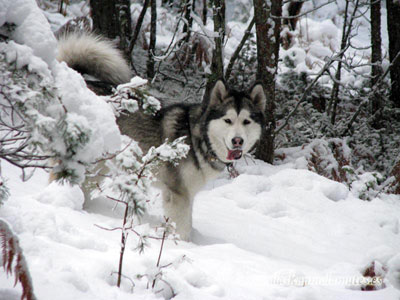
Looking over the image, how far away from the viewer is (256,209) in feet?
14.6

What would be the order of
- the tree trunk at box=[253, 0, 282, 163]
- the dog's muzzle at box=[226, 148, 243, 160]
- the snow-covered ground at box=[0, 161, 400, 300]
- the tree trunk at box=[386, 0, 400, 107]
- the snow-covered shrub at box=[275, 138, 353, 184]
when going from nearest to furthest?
the snow-covered ground at box=[0, 161, 400, 300] → the dog's muzzle at box=[226, 148, 243, 160] → the tree trunk at box=[253, 0, 282, 163] → the snow-covered shrub at box=[275, 138, 353, 184] → the tree trunk at box=[386, 0, 400, 107]

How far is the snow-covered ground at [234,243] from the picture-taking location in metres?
1.85

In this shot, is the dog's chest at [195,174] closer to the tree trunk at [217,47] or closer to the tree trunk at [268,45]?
the tree trunk at [268,45]

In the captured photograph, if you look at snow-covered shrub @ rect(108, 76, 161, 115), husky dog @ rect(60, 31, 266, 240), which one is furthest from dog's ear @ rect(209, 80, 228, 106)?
snow-covered shrub @ rect(108, 76, 161, 115)

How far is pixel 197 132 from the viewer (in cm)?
376

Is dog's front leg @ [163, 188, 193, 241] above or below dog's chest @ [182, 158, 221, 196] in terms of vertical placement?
below

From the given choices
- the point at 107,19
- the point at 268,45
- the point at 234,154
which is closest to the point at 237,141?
the point at 234,154

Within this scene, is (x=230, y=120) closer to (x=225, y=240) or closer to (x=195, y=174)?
(x=195, y=174)

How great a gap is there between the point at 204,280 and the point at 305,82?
709cm

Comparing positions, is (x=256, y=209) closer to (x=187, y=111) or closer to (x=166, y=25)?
(x=187, y=111)

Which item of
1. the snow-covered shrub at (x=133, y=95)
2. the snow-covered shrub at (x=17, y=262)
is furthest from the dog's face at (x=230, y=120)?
the snow-covered shrub at (x=17, y=262)

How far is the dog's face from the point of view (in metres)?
3.57

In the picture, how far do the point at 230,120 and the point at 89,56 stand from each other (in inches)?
55.8

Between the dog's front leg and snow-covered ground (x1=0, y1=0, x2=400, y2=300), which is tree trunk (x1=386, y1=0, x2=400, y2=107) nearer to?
snow-covered ground (x1=0, y1=0, x2=400, y2=300)
